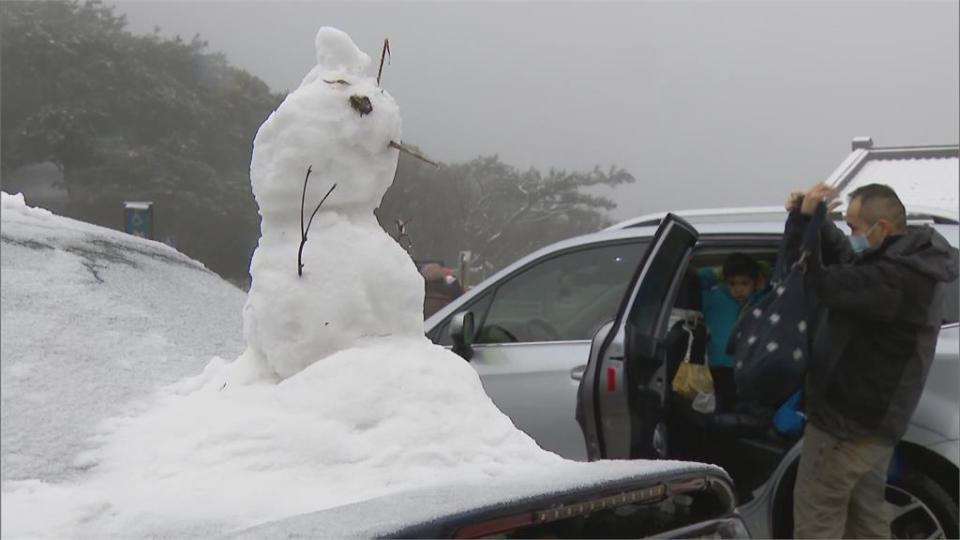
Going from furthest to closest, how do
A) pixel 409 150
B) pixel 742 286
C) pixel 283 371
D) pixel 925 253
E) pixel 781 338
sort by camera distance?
pixel 742 286 → pixel 781 338 → pixel 925 253 → pixel 409 150 → pixel 283 371

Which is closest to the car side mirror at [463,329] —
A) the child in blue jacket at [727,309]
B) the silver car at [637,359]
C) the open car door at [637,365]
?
the silver car at [637,359]

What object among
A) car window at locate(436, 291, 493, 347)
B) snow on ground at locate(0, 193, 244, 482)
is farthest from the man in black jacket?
snow on ground at locate(0, 193, 244, 482)

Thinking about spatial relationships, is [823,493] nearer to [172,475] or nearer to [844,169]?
[172,475]

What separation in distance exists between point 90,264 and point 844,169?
588 cm

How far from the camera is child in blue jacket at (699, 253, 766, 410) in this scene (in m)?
3.82

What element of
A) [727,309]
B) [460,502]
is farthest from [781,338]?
[460,502]

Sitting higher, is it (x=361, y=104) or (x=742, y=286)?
(x=361, y=104)

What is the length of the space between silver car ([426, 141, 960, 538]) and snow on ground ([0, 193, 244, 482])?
4.38ft

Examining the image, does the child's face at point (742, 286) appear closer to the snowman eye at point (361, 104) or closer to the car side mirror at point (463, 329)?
the car side mirror at point (463, 329)

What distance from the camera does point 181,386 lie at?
4.91ft

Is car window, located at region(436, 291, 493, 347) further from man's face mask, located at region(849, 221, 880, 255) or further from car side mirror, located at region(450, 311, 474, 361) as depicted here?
man's face mask, located at region(849, 221, 880, 255)

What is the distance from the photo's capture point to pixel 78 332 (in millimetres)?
1354

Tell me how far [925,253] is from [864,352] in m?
0.40

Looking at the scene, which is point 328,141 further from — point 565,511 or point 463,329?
point 463,329
